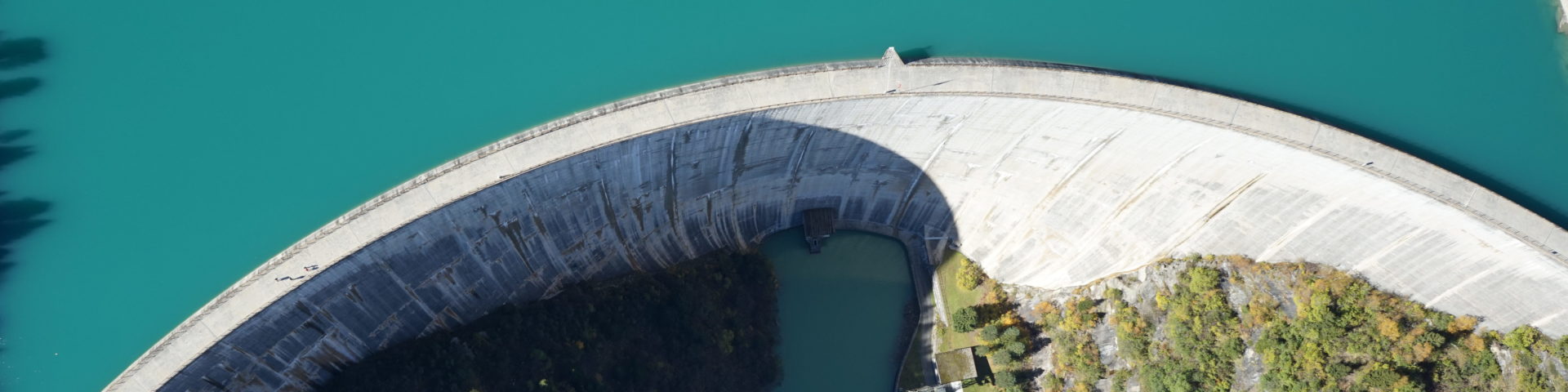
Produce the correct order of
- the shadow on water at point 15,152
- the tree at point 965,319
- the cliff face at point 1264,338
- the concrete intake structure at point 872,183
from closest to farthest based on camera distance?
the concrete intake structure at point 872,183
the cliff face at point 1264,338
the shadow on water at point 15,152
the tree at point 965,319

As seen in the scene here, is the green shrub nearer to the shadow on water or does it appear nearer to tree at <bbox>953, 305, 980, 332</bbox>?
tree at <bbox>953, 305, 980, 332</bbox>

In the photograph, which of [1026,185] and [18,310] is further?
[1026,185]

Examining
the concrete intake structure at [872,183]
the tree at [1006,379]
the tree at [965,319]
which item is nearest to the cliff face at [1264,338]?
the concrete intake structure at [872,183]

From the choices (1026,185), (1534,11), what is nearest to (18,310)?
(1026,185)

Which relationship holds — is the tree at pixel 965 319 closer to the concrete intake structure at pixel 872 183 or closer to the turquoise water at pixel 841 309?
the turquoise water at pixel 841 309

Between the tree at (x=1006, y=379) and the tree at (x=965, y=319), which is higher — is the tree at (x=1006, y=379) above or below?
below

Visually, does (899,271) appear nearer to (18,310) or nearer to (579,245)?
(579,245)

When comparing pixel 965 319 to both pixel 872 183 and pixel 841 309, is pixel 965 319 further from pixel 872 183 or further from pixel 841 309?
pixel 872 183
